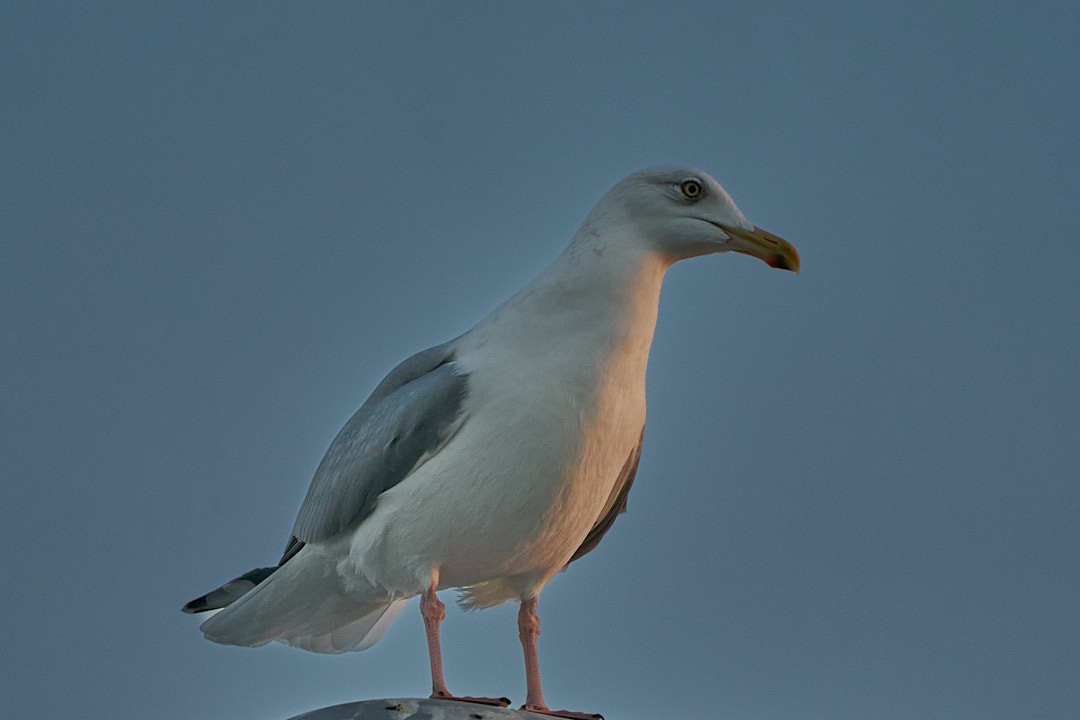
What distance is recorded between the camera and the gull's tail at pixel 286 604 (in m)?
8.09

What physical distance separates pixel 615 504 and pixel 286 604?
78.3 inches

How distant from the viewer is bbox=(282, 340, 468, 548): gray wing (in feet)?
24.9

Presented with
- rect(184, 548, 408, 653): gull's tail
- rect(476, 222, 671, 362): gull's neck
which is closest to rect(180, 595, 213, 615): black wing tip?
rect(184, 548, 408, 653): gull's tail

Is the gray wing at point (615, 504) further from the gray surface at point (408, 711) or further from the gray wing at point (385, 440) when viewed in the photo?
the gray surface at point (408, 711)

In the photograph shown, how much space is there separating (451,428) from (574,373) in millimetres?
718

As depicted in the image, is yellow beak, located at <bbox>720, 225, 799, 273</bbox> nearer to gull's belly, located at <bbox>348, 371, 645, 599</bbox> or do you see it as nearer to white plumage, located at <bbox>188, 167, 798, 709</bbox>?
white plumage, located at <bbox>188, 167, 798, 709</bbox>

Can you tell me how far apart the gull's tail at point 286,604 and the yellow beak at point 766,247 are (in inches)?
111

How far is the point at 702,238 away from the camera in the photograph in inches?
312

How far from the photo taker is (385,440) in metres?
7.74

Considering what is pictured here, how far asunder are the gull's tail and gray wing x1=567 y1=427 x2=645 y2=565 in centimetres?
116

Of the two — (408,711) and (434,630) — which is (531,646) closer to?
(434,630)

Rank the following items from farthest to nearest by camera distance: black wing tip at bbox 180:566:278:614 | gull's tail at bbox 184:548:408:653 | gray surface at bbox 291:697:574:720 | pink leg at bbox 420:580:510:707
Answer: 1. black wing tip at bbox 180:566:278:614
2. gull's tail at bbox 184:548:408:653
3. pink leg at bbox 420:580:510:707
4. gray surface at bbox 291:697:574:720

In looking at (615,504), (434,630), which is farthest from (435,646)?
(615,504)

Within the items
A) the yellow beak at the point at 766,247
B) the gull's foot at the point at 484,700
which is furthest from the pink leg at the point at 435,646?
the yellow beak at the point at 766,247
